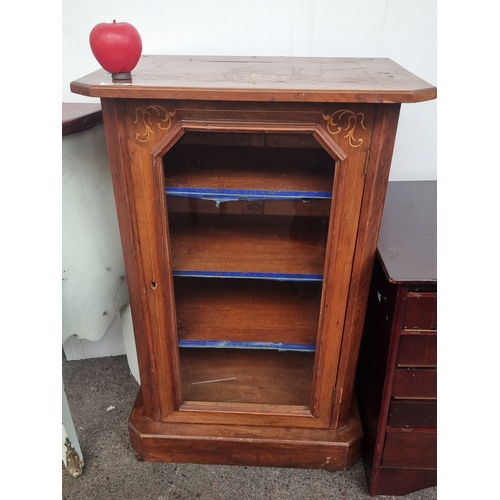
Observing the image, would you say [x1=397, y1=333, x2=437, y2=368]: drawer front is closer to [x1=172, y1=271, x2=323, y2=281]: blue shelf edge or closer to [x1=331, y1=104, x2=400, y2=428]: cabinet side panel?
[x1=331, y1=104, x2=400, y2=428]: cabinet side panel

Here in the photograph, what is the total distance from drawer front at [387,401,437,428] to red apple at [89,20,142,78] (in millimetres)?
870

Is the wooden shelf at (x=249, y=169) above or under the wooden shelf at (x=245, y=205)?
above

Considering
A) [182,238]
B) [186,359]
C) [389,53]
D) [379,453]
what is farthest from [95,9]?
[379,453]

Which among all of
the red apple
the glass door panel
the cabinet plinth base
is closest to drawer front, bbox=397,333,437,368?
the glass door panel

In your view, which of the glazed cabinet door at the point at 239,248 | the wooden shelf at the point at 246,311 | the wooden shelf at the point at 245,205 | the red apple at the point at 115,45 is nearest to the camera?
the red apple at the point at 115,45

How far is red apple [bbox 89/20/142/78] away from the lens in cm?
72

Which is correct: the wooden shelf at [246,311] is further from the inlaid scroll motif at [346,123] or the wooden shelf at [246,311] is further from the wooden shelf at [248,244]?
the inlaid scroll motif at [346,123]

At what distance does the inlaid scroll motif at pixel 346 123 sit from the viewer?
2.59 feet

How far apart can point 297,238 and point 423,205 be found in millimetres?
341

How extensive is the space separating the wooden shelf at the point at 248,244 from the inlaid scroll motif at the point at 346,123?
0.22 meters

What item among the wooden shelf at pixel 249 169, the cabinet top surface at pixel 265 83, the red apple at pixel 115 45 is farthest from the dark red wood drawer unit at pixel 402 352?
the red apple at pixel 115 45

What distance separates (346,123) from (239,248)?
390 millimetres

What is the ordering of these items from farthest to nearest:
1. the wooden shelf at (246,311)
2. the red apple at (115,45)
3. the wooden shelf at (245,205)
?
the wooden shelf at (246,311) → the wooden shelf at (245,205) → the red apple at (115,45)

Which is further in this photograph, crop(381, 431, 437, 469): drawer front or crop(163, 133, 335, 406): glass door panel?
crop(381, 431, 437, 469): drawer front
